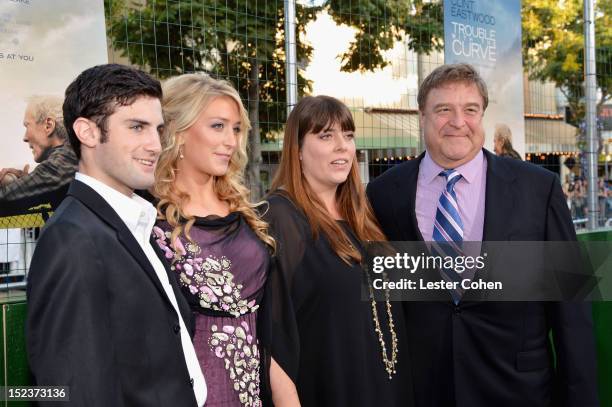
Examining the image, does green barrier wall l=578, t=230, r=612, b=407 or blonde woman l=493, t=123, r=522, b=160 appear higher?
blonde woman l=493, t=123, r=522, b=160

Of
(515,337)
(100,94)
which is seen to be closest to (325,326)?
(515,337)

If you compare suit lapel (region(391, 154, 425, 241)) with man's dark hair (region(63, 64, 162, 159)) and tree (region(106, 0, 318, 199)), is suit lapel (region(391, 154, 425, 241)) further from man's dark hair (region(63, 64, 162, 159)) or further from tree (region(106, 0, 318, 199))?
tree (region(106, 0, 318, 199))

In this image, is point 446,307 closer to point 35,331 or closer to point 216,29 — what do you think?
point 35,331

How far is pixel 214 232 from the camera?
252cm

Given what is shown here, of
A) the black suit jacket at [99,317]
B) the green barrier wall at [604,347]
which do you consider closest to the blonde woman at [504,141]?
the green barrier wall at [604,347]

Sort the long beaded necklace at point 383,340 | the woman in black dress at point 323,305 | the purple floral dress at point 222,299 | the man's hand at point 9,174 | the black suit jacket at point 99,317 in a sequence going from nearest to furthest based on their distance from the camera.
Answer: the black suit jacket at point 99,317
the purple floral dress at point 222,299
the woman in black dress at point 323,305
the long beaded necklace at point 383,340
the man's hand at point 9,174

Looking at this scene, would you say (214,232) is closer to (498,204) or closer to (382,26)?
(498,204)

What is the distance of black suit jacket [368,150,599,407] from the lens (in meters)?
2.75

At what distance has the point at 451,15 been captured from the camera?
5727 millimetres

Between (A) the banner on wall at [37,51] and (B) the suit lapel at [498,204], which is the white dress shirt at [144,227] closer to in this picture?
(B) the suit lapel at [498,204]

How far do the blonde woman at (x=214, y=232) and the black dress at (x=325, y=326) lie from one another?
0.37ft

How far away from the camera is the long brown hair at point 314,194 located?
110 inches

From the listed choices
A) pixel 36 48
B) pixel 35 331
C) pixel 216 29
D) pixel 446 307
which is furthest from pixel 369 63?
pixel 35 331

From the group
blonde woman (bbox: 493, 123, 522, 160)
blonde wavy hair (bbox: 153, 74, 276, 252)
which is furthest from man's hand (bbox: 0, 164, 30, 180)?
blonde woman (bbox: 493, 123, 522, 160)
